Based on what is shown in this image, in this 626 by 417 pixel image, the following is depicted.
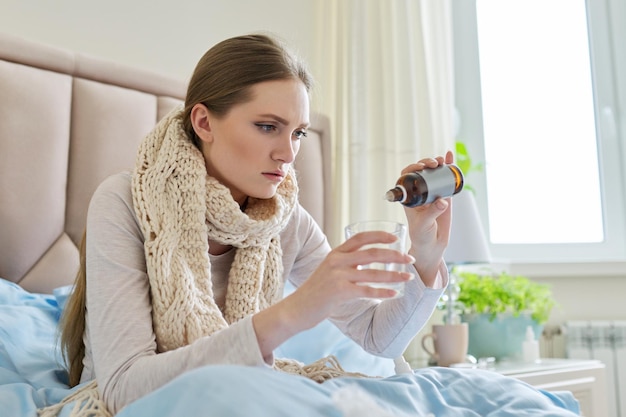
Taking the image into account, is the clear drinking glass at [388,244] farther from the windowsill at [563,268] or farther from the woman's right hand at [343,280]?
the windowsill at [563,268]

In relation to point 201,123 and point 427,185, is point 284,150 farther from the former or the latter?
point 427,185

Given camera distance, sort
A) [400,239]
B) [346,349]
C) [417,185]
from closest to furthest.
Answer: [400,239]
[417,185]
[346,349]

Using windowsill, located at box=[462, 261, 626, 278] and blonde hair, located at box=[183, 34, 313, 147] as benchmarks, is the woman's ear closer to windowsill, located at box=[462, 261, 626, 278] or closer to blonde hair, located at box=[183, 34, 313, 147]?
blonde hair, located at box=[183, 34, 313, 147]

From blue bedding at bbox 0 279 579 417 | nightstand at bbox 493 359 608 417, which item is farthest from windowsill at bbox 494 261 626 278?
blue bedding at bbox 0 279 579 417

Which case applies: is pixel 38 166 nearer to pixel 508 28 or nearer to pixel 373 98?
pixel 373 98

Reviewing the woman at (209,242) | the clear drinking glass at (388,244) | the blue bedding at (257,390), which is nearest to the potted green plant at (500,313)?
the blue bedding at (257,390)

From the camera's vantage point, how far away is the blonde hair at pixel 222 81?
1269 millimetres

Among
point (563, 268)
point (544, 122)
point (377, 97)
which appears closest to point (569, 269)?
point (563, 268)

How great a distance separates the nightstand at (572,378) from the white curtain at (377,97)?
693mm

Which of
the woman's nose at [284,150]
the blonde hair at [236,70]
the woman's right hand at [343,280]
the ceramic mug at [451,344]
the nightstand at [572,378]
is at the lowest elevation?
the nightstand at [572,378]

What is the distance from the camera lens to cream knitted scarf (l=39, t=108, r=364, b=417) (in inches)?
44.8

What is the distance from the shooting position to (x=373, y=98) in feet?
8.55

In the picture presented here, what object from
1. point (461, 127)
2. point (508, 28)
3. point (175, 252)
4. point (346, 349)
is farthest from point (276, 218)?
point (508, 28)

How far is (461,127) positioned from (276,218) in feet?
6.55
